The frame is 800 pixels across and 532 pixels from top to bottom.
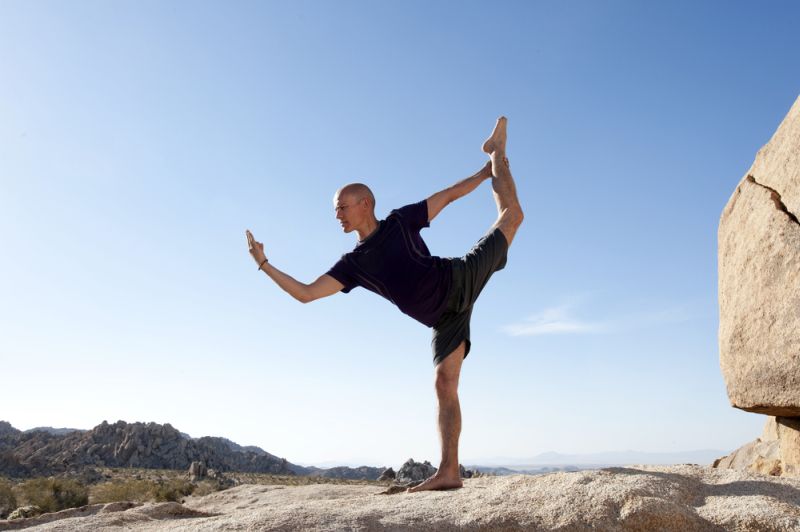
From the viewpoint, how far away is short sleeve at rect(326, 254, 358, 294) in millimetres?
5281

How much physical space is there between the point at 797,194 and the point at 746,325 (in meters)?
1.12

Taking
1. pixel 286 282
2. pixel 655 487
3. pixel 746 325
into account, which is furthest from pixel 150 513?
pixel 746 325

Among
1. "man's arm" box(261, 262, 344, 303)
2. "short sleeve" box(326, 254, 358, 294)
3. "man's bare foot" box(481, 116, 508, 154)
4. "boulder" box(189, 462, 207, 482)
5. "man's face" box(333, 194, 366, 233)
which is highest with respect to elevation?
"boulder" box(189, 462, 207, 482)

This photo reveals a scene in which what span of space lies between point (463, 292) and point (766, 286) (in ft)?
7.94

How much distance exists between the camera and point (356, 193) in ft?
18.0

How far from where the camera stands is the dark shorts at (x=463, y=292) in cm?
522

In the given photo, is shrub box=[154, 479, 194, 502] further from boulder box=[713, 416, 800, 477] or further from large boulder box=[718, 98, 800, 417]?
large boulder box=[718, 98, 800, 417]

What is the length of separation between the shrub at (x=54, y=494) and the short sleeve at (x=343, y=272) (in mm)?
14727

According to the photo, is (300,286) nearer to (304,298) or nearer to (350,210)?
(304,298)

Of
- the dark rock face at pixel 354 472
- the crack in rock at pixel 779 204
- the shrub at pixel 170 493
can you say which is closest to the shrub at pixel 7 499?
the shrub at pixel 170 493

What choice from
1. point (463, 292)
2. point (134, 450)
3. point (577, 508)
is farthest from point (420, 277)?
point (134, 450)

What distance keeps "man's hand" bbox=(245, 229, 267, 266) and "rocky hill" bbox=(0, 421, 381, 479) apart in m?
39.1

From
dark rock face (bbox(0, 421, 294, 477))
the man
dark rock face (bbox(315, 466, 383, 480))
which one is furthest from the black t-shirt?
dark rock face (bbox(315, 466, 383, 480))

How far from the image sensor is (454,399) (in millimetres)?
5125
